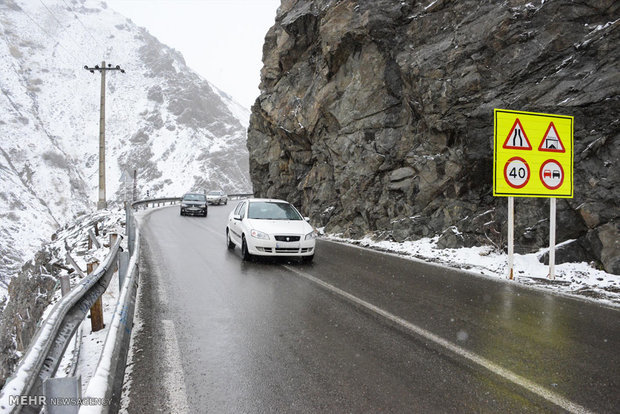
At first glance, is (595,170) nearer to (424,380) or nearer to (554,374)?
(554,374)

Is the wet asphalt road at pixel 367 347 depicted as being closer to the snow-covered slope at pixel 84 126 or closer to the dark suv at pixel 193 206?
the dark suv at pixel 193 206

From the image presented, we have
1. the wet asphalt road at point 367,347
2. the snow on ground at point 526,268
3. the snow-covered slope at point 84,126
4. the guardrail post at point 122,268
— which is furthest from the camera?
the snow-covered slope at point 84,126

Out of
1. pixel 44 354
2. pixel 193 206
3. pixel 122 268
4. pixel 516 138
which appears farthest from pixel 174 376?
pixel 193 206

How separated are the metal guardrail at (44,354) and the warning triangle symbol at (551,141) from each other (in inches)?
348

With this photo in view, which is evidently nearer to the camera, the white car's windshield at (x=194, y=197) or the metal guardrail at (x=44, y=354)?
the metal guardrail at (x=44, y=354)

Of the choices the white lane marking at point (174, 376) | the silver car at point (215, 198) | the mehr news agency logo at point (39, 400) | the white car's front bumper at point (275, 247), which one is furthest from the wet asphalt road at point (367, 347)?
the silver car at point (215, 198)

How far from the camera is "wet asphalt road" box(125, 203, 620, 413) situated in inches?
131

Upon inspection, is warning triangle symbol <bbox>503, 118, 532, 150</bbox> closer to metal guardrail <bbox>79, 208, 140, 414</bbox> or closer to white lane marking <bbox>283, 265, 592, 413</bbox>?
white lane marking <bbox>283, 265, 592, 413</bbox>

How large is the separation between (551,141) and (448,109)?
15.1 feet

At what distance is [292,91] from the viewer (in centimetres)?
2389

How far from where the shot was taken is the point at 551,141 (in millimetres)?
8633

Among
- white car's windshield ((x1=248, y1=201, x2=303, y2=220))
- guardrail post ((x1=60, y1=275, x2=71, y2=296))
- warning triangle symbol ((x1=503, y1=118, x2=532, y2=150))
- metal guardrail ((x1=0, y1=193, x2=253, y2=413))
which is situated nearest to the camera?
metal guardrail ((x1=0, y1=193, x2=253, y2=413))

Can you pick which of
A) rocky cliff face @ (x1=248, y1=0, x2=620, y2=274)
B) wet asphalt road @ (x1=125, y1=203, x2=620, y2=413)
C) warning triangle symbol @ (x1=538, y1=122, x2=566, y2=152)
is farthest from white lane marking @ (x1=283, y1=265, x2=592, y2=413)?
warning triangle symbol @ (x1=538, y1=122, x2=566, y2=152)

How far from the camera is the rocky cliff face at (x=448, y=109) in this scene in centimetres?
930
